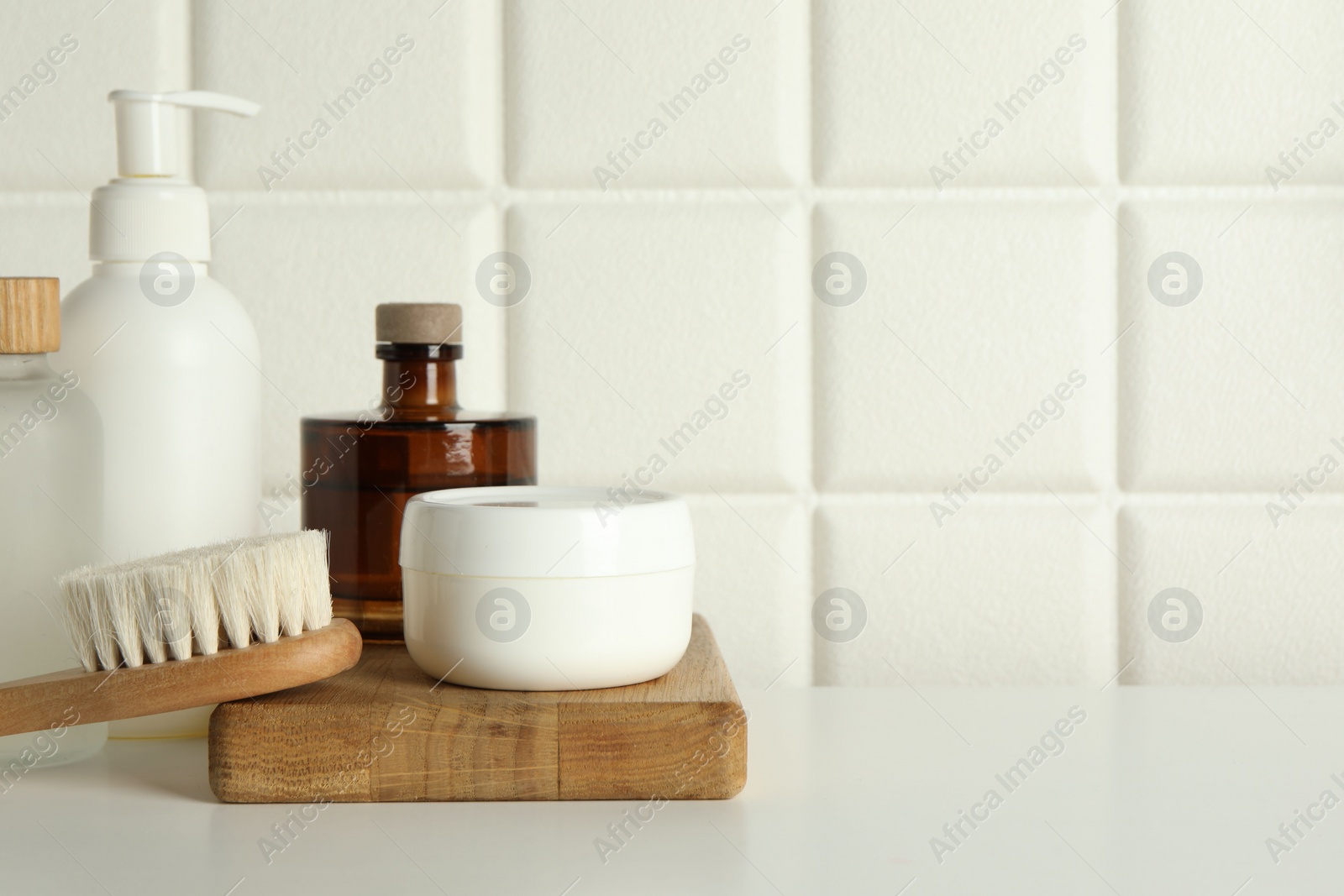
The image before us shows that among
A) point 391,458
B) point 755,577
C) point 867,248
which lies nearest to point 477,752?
point 391,458

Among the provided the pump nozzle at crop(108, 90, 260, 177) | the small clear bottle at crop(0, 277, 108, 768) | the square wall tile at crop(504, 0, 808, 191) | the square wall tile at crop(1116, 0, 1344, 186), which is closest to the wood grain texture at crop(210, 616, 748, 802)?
the small clear bottle at crop(0, 277, 108, 768)

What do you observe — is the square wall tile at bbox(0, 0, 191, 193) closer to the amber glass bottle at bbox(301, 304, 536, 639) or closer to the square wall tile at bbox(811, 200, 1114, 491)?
the amber glass bottle at bbox(301, 304, 536, 639)

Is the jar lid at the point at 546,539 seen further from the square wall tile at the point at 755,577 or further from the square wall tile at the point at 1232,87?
the square wall tile at the point at 1232,87

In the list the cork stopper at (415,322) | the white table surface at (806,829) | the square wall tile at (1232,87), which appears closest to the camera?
the white table surface at (806,829)

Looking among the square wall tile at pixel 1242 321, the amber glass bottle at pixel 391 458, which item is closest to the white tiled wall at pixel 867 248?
the square wall tile at pixel 1242 321

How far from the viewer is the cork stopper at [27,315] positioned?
48 cm

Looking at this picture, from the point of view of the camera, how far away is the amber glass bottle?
1.90ft

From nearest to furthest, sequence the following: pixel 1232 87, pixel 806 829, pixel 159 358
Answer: pixel 806 829 < pixel 159 358 < pixel 1232 87

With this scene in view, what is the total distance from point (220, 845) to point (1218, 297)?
66cm

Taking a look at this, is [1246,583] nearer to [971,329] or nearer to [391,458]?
→ [971,329]

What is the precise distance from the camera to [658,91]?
0.73 meters

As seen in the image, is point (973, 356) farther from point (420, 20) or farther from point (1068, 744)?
point (420, 20)

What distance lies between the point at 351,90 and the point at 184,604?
1.35 feet

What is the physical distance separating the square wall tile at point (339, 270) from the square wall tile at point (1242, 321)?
1.41 ft
